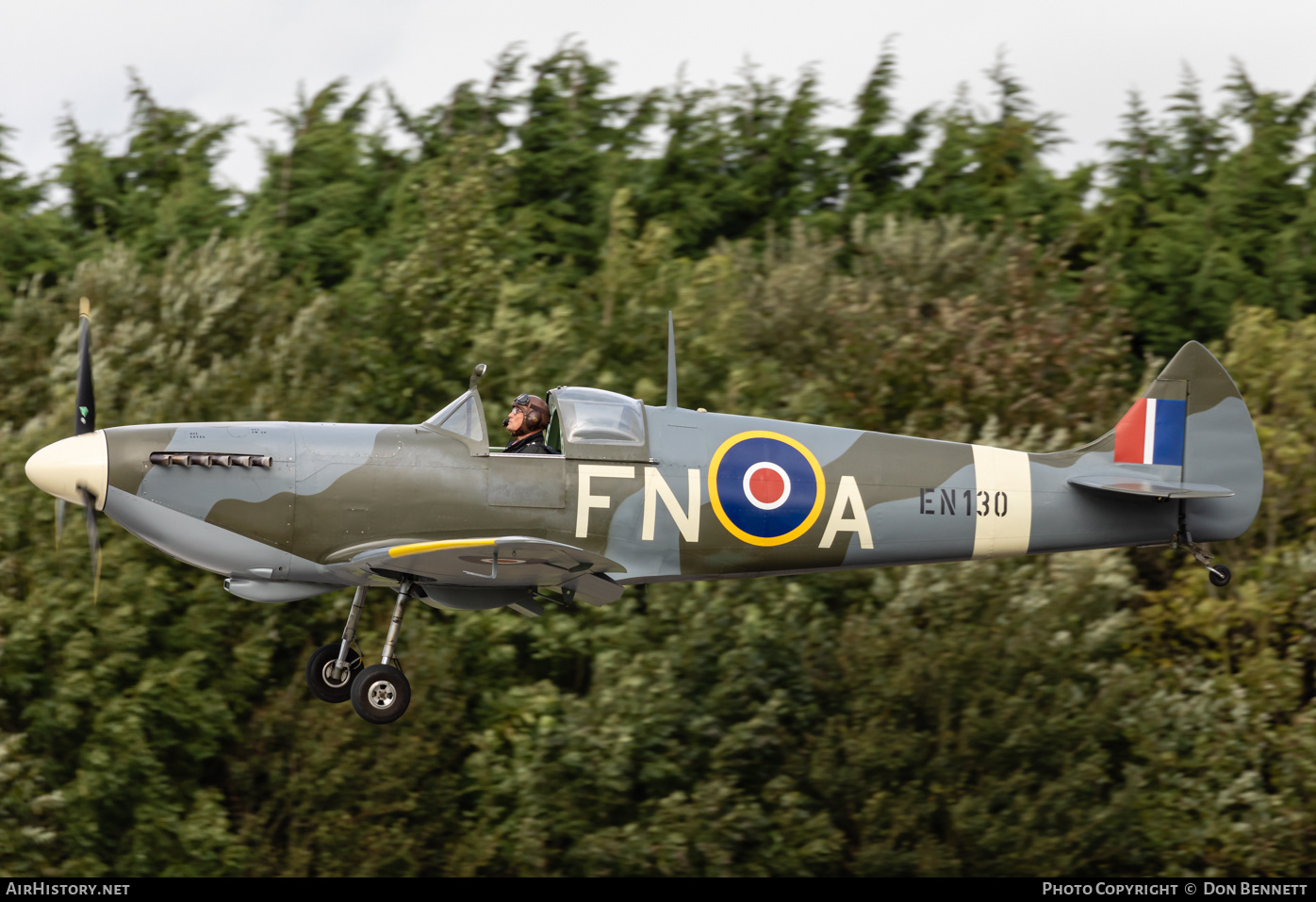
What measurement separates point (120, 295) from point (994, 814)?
15.6m

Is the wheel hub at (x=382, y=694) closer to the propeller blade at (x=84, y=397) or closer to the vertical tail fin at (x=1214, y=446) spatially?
the propeller blade at (x=84, y=397)

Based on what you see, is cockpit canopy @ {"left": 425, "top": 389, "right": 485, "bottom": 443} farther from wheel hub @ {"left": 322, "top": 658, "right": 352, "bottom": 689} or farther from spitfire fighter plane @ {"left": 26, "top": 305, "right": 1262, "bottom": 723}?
wheel hub @ {"left": 322, "top": 658, "right": 352, "bottom": 689}

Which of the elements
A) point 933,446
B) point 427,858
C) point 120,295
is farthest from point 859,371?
point 933,446

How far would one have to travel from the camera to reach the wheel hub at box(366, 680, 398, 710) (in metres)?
9.77

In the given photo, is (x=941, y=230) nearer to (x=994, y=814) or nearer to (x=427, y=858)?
(x=994, y=814)

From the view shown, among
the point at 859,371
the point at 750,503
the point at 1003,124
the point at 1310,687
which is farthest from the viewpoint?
Answer: the point at 1003,124

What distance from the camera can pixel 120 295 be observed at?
23.8m

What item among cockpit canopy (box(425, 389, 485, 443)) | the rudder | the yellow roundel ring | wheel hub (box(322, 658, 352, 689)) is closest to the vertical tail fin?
the rudder

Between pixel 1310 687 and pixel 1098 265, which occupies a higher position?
pixel 1098 265

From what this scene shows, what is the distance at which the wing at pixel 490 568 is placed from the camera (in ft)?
30.4

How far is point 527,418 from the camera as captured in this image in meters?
10.2

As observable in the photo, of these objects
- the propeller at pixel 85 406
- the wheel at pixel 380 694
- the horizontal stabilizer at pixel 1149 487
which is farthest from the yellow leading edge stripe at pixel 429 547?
the horizontal stabilizer at pixel 1149 487

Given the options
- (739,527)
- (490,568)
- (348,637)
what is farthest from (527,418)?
(348,637)

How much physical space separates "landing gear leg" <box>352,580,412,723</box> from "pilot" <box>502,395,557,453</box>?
1204 mm
